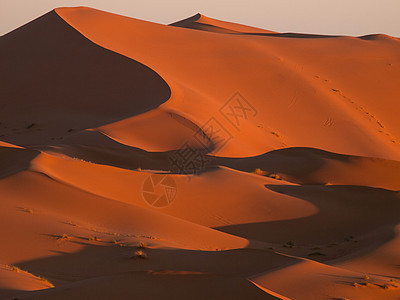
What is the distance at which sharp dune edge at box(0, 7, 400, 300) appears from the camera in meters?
7.38

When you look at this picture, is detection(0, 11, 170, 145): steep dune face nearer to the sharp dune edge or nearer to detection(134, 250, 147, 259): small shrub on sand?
the sharp dune edge

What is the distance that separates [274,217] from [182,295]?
7.81 metres

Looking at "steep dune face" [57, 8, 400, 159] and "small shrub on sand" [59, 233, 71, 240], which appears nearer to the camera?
"small shrub on sand" [59, 233, 71, 240]

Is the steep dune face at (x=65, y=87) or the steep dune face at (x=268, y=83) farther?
the steep dune face at (x=268, y=83)

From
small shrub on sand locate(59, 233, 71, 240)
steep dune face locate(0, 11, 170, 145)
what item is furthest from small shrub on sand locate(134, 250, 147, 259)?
steep dune face locate(0, 11, 170, 145)

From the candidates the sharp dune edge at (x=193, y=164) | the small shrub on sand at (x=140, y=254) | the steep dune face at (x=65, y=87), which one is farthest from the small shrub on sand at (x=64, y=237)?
the steep dune face at (x=65, y=87)

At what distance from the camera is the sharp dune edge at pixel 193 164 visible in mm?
7383

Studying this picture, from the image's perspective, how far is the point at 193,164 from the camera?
19438mm

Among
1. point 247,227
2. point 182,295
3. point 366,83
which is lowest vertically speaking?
point 247,227

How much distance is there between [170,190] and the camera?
44.3ft

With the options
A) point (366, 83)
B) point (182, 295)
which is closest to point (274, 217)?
point (182, 295)

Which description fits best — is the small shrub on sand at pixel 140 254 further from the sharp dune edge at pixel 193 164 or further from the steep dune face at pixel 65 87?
the steep dune face at pixel 65 87

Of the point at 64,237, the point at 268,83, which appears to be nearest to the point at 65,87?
the point at 268,83

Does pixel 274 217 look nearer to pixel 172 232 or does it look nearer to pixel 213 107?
pixel 172 232
